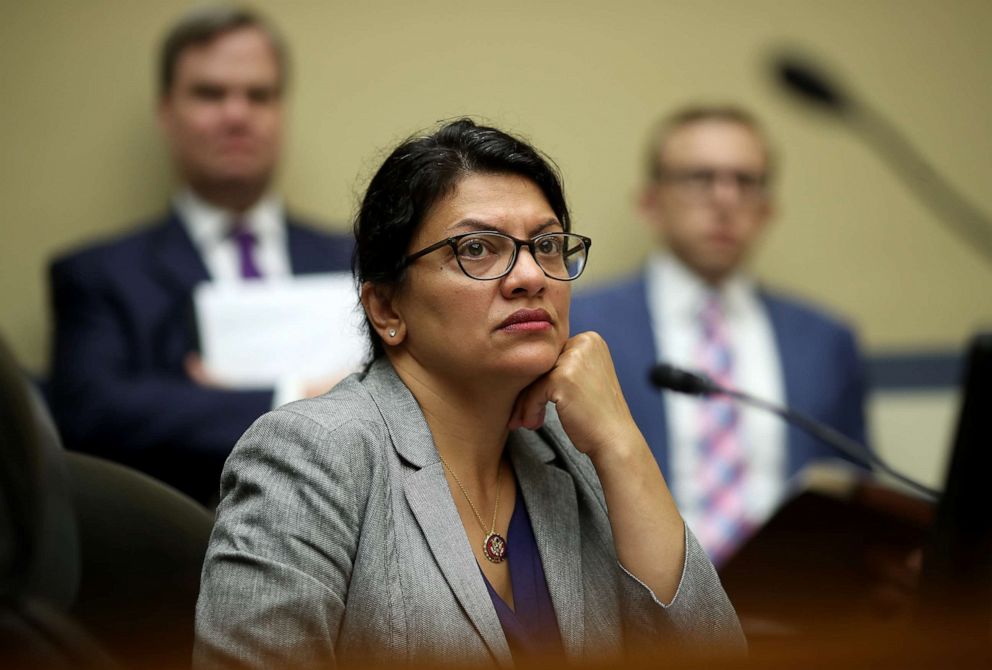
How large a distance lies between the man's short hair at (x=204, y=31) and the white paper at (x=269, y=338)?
2.18 ft

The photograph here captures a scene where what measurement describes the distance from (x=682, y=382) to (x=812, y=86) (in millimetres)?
607

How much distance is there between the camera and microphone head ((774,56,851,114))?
5.98 feet

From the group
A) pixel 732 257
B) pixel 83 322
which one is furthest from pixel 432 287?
pixel 732 257

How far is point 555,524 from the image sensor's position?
4.10ft

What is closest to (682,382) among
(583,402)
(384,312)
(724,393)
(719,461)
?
(724,393)

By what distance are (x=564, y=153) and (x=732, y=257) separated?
0.50m

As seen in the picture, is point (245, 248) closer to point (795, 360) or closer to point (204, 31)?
point (204, 31)

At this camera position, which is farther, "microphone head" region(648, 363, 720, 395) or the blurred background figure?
the blurred background figure

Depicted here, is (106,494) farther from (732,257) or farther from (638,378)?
(732,257)

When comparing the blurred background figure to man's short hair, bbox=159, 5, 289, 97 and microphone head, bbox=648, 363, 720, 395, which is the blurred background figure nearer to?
man's short hair, bbox=159, 5, 289, 97

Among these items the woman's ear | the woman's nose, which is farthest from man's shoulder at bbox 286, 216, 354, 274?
the woman's nose

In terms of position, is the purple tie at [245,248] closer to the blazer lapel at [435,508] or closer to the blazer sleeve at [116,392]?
the blazer sleeve at [116,392]

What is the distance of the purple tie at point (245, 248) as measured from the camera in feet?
7.77

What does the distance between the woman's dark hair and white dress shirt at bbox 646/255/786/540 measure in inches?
46.9
